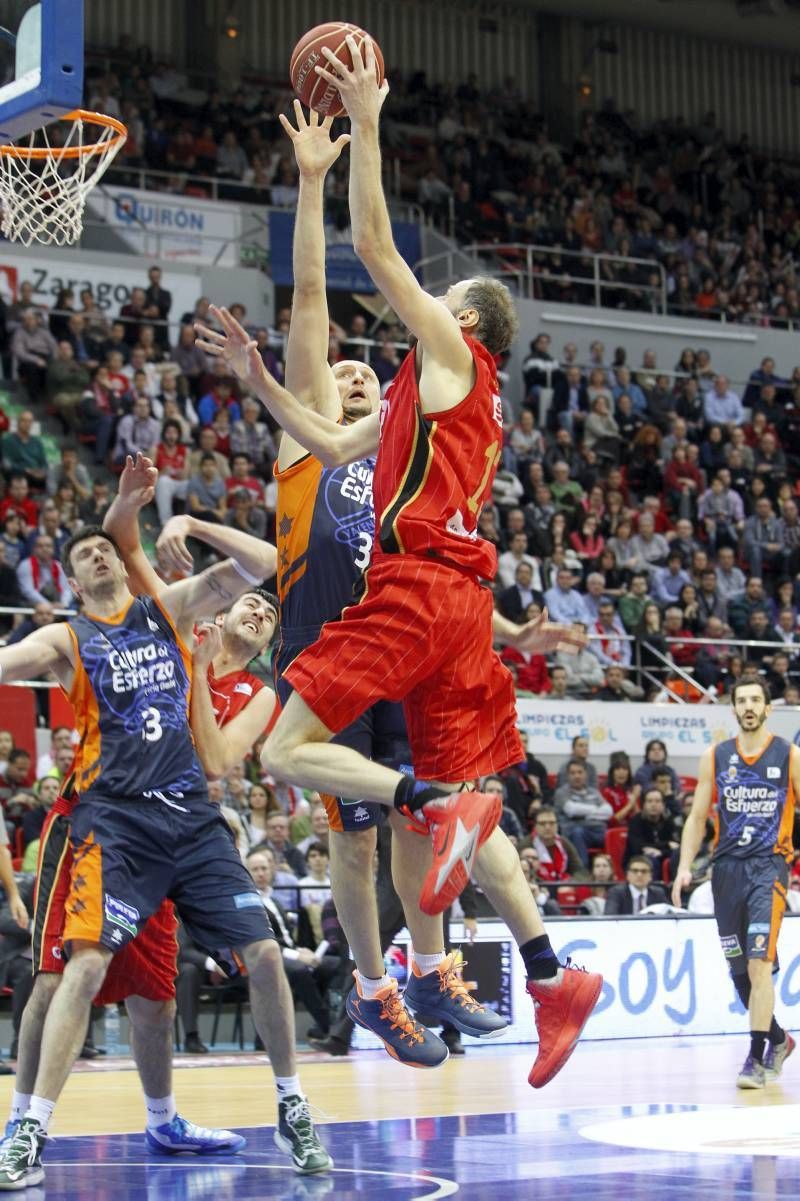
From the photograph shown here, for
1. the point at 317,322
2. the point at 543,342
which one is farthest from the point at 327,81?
the point at 543,342

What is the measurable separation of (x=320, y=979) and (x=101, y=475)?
7475 millimetres

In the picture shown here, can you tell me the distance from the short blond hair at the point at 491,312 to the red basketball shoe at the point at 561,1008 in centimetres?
221

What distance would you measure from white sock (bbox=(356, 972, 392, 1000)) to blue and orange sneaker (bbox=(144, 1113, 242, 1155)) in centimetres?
118

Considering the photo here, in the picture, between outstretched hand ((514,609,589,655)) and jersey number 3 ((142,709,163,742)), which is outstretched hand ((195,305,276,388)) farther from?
jersey number 3 ((142,709,163,742))

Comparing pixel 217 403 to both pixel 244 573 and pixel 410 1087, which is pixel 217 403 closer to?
pixel 410 1087

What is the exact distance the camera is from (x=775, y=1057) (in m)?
10.5

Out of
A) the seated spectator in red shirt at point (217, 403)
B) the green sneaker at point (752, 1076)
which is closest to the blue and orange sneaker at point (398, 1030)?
the green sneaker at point (752, 1076)

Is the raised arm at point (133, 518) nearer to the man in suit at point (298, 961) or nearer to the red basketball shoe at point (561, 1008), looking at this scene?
the red basketball shoe at point (561, 1008)

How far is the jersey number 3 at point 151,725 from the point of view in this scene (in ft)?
22.9

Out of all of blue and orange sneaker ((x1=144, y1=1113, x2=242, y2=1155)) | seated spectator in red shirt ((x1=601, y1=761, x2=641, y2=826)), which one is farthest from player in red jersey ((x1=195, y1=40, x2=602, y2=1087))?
seated spectator in red shirt ((x1=601, y1=761, x2=641, y2=826))

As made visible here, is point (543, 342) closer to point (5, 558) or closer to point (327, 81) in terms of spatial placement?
point (5, 558)

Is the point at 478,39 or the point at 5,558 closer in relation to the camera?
the point at 5,558

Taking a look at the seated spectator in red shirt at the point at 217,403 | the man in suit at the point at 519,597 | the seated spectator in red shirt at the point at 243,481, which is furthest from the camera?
the seated spectator in red shirt at the point at 217,403

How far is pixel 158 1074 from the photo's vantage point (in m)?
7.26
